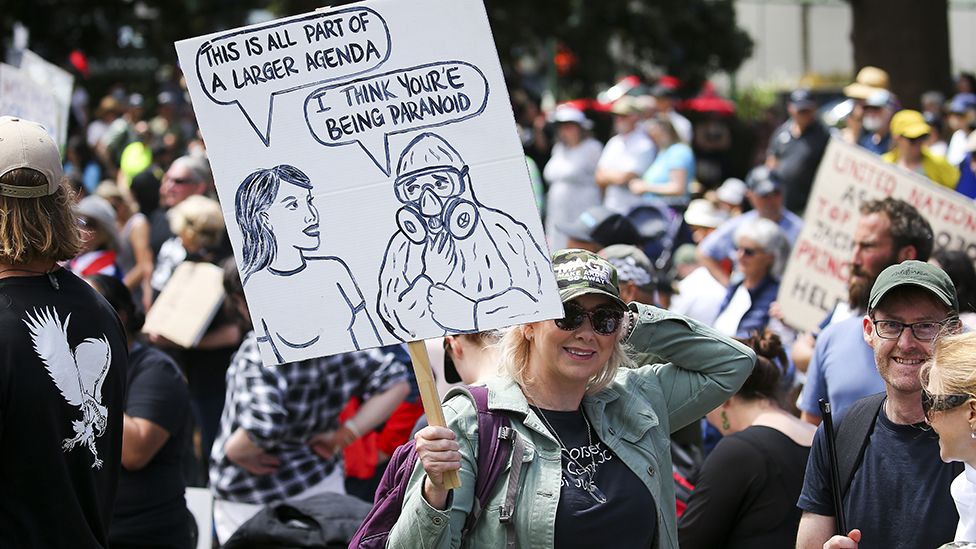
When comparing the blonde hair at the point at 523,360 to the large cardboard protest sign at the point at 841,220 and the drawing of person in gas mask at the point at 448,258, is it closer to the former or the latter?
the drawing of person in gas mask at the point at 448,258

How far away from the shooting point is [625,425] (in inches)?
154

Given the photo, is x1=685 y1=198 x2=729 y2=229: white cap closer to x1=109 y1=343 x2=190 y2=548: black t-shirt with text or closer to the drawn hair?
x1=109 y1=343 x2=190 y2=548: black t-shirt with text

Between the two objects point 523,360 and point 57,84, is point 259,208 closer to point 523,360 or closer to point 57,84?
point 523,360

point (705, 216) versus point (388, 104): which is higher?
point (388, 104)

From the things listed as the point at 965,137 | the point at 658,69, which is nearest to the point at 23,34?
the point at 658,69

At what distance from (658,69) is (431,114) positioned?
21.4m

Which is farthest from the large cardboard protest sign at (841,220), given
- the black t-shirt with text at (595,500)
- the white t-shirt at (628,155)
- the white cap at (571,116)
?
the white cap at (571,116)

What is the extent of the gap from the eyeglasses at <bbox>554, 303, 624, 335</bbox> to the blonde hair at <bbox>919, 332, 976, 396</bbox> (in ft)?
2.70

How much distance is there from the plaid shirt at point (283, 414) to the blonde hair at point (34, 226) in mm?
2264

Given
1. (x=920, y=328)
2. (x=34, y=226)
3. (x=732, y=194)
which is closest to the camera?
(x=34, y=226)

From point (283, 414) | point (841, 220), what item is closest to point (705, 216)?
point (841, 220)

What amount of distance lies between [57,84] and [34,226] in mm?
5002

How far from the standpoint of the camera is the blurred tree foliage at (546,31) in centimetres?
2175

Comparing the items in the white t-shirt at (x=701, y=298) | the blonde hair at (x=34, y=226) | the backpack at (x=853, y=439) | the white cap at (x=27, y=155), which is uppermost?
the white cap at (x=27, y=155)
